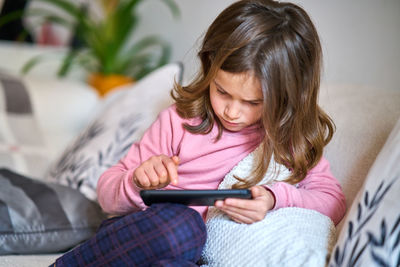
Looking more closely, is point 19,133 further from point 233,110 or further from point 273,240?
point 273,240

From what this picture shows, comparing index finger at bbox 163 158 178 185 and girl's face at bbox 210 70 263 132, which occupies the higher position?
girl's face at bbox 210 70 263 132

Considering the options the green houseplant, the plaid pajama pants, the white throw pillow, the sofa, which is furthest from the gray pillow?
the green houseplant

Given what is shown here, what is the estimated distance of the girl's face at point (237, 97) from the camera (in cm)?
84

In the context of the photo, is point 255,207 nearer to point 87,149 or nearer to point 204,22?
point 87,149

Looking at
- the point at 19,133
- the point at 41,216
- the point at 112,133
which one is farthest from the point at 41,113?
the point at 41,216

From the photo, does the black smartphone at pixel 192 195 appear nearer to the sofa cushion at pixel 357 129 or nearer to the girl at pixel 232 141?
the girl at pixel 232 141

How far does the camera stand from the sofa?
2.34 feet

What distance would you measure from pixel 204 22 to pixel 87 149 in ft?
2.49

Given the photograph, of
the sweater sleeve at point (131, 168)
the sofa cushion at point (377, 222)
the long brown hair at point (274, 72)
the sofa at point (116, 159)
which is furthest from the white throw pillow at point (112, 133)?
the sofa cushion at point (377, 222)

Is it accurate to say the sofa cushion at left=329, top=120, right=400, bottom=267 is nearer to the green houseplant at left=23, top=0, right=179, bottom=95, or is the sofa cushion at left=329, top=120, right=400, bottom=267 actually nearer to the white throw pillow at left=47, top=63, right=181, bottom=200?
the white throw pillow at left=47, top=63, right=181, bottom=200

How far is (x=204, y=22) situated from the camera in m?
1.83

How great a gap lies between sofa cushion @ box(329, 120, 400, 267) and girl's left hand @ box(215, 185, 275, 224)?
0.14m

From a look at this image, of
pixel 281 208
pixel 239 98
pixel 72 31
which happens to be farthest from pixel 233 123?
pixel 72 31

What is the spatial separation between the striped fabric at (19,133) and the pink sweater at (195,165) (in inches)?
27.9
